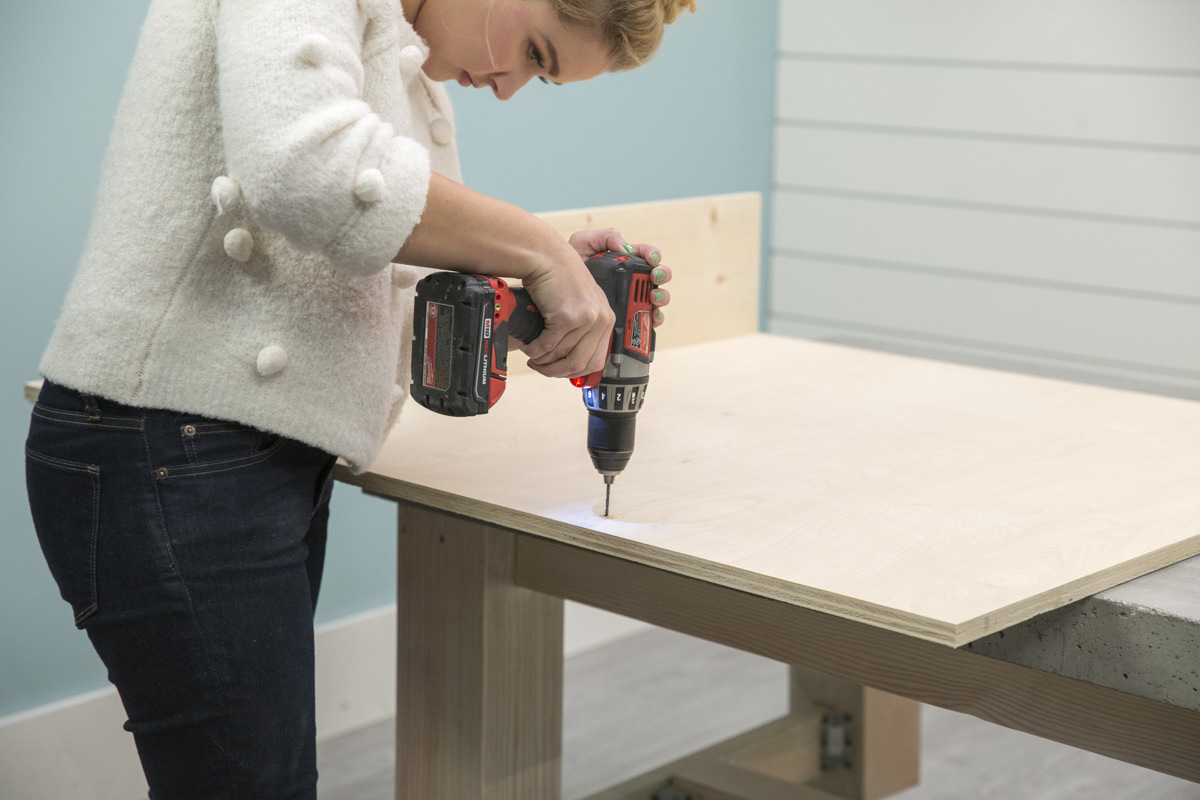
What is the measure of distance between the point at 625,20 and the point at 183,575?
1.99 feet

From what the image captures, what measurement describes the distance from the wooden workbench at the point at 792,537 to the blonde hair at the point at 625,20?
0.43 m

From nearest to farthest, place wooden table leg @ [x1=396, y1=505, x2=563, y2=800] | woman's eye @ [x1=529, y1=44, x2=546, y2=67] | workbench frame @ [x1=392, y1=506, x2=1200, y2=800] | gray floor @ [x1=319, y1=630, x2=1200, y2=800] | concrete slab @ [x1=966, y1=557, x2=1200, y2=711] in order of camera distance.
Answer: concrete slab @ [x1=966, y1=557, x2=1200, y2=711] → woman's eye @ [x1=529, y1=44, x2=546, y2=67] → workbench frame @ [x1=392, y1=506, x2=1200, y2=800] → wooden table leg @ [x1=396, y1=505, x2=563, y2=800] → gray floor @ [x1=319, y1=630, x2=1200, y2=800]

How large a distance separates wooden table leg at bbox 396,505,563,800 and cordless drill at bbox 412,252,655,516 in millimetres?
312

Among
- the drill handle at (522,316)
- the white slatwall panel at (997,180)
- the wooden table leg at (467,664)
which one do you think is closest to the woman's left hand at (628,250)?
the drill handle at (522,316)

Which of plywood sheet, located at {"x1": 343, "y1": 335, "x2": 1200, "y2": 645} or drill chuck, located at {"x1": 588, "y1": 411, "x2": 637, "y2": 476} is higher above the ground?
drill chuck, located at {"x1": 588, "y1": 411, "x2": 637, "y2": 476}

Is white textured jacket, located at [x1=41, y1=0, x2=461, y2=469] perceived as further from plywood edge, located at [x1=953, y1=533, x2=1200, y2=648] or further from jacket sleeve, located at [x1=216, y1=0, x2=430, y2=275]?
plywood edge, located at [x1=953, y1=533, x2=1200, y2=648]

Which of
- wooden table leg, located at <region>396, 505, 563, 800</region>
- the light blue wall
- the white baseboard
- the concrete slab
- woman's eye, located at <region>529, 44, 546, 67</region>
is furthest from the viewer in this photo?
the white baseboard

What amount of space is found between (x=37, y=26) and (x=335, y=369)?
1.25 meters

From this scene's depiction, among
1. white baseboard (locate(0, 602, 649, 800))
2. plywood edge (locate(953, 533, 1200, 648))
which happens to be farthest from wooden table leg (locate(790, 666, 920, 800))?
plywood edge (locate(953, 533, 1200, 648))

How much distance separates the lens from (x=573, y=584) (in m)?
1.50

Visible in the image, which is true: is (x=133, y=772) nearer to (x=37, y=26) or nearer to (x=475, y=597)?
(x=475, y=597)

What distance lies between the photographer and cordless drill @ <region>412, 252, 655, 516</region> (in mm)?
1096

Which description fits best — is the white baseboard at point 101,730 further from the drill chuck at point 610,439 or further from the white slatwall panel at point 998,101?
the white slatwall panel at point 998,101

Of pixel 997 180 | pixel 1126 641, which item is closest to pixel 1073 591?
pixel 1126 641
